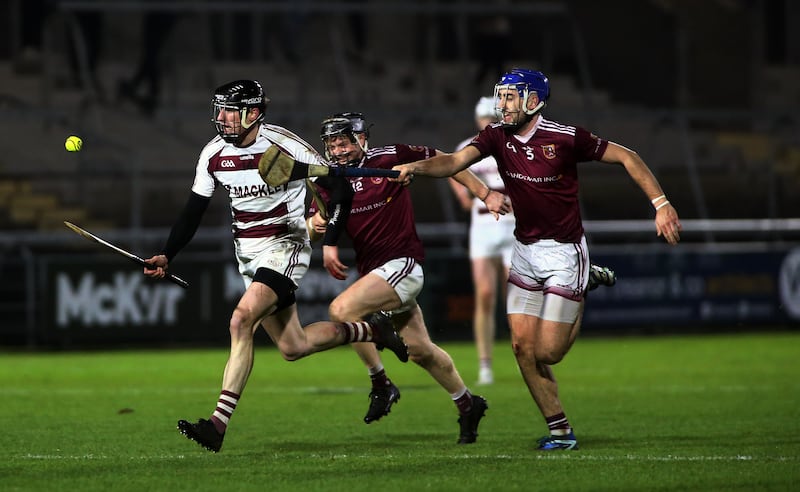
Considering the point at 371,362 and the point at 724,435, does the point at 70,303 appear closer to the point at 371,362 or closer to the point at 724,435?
the point at 371,362

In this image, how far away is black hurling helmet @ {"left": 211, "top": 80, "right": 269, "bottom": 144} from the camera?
860 cm

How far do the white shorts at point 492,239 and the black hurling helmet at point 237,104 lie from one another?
497cm

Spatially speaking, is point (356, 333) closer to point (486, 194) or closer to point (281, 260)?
point (281, 260)

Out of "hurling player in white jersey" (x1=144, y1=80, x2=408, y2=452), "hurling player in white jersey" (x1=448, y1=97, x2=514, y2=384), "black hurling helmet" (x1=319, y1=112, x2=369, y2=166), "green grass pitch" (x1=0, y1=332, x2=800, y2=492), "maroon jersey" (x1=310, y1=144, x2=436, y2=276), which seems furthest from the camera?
"hurling player in white jersey" (x1=448, y1=97, x2=514, y2=384)

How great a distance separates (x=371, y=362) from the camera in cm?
968

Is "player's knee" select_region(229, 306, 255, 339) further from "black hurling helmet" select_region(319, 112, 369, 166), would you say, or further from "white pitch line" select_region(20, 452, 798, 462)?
"black hurling helmet" select_region(319, 112, 369, 166)

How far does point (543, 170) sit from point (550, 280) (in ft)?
2.13

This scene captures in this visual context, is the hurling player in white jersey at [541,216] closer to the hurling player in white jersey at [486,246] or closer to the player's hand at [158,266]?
the player's hand at [158,266]

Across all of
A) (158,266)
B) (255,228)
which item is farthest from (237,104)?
(158,266)

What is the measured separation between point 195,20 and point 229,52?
2.52 ft

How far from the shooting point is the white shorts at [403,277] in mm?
9312

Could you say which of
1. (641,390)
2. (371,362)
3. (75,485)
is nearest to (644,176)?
(371,362)

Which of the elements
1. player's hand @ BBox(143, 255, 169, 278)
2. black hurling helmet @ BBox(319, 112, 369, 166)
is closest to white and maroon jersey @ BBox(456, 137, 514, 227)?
black hurling helmet @ BBox(319, 112, 369, 166)

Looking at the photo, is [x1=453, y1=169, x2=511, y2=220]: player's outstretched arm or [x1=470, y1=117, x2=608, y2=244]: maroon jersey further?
[x1=470, y1=117, x2=608, y2=244]: maroon jersey
